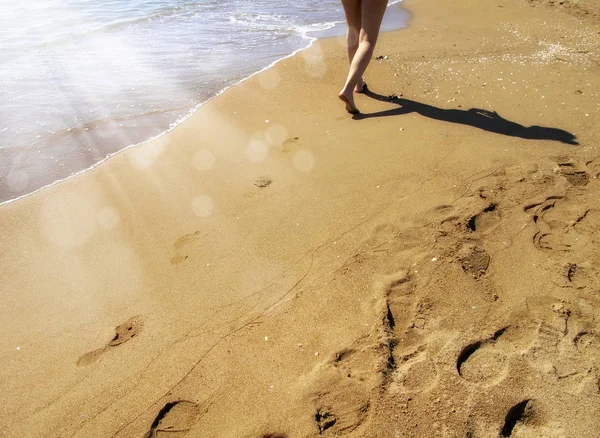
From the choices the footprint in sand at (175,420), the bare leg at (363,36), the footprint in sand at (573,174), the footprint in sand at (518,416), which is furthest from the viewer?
the bare leg at (363,36)

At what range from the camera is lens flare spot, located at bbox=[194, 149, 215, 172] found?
10.6ft

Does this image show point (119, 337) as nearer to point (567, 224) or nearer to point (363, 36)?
point (567, 224)

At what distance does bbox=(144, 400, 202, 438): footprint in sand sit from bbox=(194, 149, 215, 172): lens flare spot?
1854mm

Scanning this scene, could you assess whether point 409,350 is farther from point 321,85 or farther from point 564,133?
point 321,85

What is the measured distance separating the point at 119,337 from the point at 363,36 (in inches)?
115

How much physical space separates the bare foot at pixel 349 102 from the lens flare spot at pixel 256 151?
0.77m

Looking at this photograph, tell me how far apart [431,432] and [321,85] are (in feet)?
11.7

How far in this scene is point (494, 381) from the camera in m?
1.67

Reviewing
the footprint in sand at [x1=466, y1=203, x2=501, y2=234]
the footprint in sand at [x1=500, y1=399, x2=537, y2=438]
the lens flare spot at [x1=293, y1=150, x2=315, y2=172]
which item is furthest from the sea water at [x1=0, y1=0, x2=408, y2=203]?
the footprint in sand at [x1=500, y1=399, x2=537, y2=438]

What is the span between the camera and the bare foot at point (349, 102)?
356 centimetres

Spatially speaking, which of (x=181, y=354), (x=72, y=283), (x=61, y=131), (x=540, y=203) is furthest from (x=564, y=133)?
(x=61, y=131)

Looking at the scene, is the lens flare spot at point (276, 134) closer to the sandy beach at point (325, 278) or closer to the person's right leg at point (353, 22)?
the sandy beach at point (325, 278)

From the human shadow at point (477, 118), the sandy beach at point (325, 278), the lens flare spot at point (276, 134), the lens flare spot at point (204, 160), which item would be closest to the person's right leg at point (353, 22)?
the human shadow at point (477, 118)

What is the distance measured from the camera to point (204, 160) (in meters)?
3.33
